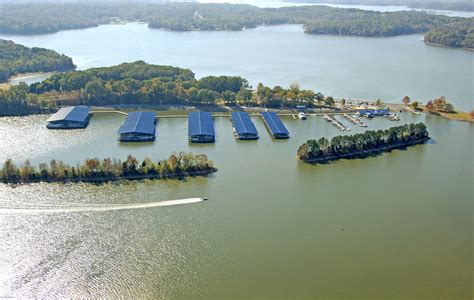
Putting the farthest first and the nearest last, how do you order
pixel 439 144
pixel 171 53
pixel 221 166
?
1. pixel 171 53
2. pixel 439 144
3. pixel 221 166

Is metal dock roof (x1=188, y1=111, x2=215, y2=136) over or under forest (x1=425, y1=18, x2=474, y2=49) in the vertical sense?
under

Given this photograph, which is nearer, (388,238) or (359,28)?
(388,238)

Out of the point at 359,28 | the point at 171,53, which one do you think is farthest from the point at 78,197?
the point at 359,28

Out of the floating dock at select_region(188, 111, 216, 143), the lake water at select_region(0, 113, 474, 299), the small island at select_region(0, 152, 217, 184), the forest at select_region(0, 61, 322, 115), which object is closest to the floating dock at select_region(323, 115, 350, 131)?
the forest at select_region(0, 61, 322, 115)

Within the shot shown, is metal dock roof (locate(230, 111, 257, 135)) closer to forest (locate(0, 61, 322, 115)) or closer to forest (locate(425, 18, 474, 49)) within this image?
forest (locate(0, 61, 322, 115))

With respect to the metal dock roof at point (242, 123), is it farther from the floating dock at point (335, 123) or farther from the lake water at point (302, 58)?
the lake water at point (302, 58)

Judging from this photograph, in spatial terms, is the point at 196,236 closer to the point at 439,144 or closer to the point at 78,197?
the point at 78,197

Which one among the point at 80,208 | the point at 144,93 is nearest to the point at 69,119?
the point at 144,93

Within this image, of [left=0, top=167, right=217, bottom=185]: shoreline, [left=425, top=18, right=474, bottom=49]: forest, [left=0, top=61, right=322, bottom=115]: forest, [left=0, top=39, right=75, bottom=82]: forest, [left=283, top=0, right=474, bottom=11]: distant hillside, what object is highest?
[left=283, top=0, right=474, bottom=11]: distant hillside
